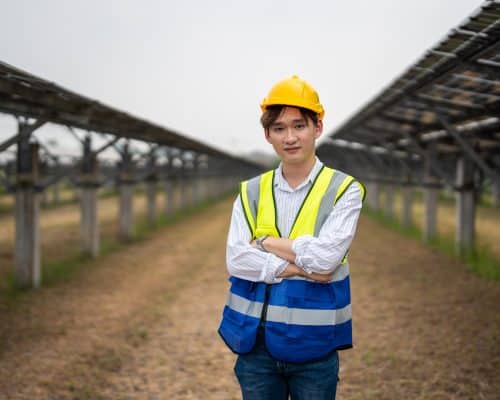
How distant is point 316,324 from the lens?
182cm

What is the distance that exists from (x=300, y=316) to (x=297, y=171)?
575 millimetres

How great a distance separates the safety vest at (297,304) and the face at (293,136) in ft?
0.41

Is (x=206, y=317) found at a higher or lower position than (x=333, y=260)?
lower

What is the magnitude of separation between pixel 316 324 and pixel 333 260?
0.79ft

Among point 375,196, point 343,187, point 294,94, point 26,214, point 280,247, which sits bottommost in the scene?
point 375,196

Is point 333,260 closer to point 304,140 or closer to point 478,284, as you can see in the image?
point 304,140

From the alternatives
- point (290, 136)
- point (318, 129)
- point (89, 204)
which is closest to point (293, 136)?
point (290, 136)

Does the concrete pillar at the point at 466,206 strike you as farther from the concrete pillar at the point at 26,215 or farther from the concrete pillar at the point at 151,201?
the concrete pillar at the point at 151,201

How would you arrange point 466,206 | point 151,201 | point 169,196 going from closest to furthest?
point 466,206
point 151,201
point 169,196

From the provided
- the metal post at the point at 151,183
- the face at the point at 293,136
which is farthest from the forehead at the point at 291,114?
the metal post at the point at 151,183

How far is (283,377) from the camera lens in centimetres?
194

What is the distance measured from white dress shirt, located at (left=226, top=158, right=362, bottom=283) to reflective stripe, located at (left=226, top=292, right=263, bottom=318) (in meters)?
0.09

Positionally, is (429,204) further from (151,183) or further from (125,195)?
(151,183)

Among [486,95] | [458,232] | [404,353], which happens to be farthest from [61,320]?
[458,232]
